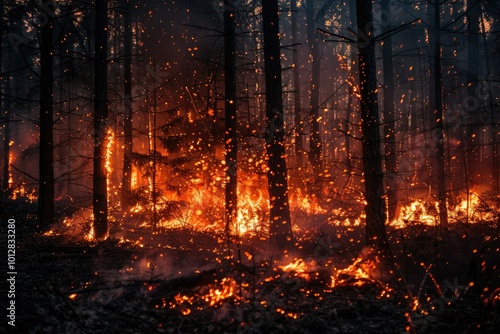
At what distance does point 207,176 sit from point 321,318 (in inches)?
439

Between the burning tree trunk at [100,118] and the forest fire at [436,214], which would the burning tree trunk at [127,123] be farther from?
the forest fire at [436,214]

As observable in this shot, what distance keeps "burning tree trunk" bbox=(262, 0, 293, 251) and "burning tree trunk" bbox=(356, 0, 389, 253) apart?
2.47 metres

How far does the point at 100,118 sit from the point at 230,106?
4433mm

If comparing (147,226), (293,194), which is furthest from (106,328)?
(293,194)

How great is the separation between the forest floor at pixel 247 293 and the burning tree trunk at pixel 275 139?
87 cm

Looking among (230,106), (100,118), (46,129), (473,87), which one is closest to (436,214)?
(230,106)

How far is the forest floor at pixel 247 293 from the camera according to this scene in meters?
5.58

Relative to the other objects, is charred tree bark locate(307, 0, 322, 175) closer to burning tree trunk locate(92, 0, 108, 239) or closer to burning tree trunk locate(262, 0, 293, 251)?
burning tree trunk locate(262, 0, 293, 251)

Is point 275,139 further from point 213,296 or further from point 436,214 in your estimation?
point 436,214

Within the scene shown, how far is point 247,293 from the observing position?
273 inches

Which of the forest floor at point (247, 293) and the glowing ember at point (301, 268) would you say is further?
the glowing ember at point (301, 268)

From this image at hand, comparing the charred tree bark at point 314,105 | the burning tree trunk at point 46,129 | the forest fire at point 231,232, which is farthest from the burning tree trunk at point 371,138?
the charred tree bark at point 314,105

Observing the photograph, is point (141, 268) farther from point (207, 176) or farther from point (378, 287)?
point (207, 176)

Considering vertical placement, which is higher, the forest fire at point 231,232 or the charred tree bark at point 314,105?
the charred tree bark at point 314,105
